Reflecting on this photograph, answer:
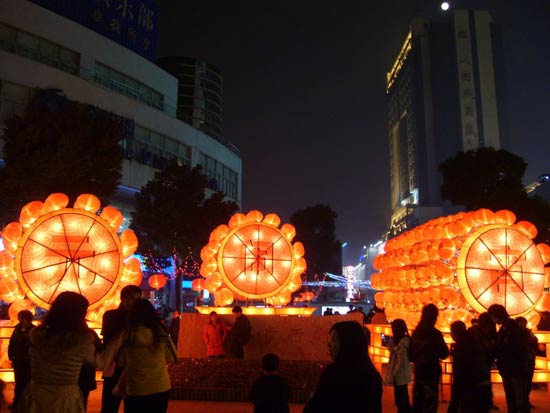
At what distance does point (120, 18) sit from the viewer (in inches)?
1372

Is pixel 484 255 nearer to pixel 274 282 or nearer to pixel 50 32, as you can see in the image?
pixel 274 282

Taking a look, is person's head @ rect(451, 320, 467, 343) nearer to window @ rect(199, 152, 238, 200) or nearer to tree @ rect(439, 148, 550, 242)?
tree @ rect(439, 148, 550, 242)

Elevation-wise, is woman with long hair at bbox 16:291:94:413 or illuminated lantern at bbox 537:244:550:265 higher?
illuminated lantern at bbox 537:244:550:265

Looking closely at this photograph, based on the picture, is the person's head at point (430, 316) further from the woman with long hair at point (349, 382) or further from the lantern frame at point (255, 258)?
the lantern frame at point (255, 258)

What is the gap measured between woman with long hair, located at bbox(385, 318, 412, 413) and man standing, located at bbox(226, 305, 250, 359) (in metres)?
4.97

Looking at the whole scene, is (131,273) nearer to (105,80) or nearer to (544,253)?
(544,253)

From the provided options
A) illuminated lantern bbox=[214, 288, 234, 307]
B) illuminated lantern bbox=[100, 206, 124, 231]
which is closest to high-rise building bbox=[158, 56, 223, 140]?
illuminated lantern bbox=[214, 288, 234, 307]

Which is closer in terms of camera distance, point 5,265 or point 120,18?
point 5,265

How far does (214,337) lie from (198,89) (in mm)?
49265

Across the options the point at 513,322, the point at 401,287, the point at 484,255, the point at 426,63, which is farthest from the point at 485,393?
the point at 426,63

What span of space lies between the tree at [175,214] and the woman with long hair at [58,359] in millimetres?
23059

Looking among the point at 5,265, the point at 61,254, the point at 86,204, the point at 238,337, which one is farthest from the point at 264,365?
the point at 5,265

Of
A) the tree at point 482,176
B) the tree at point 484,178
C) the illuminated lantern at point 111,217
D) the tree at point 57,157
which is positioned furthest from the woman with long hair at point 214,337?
the tree at point 482,176

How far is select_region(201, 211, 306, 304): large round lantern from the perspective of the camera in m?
16.0
